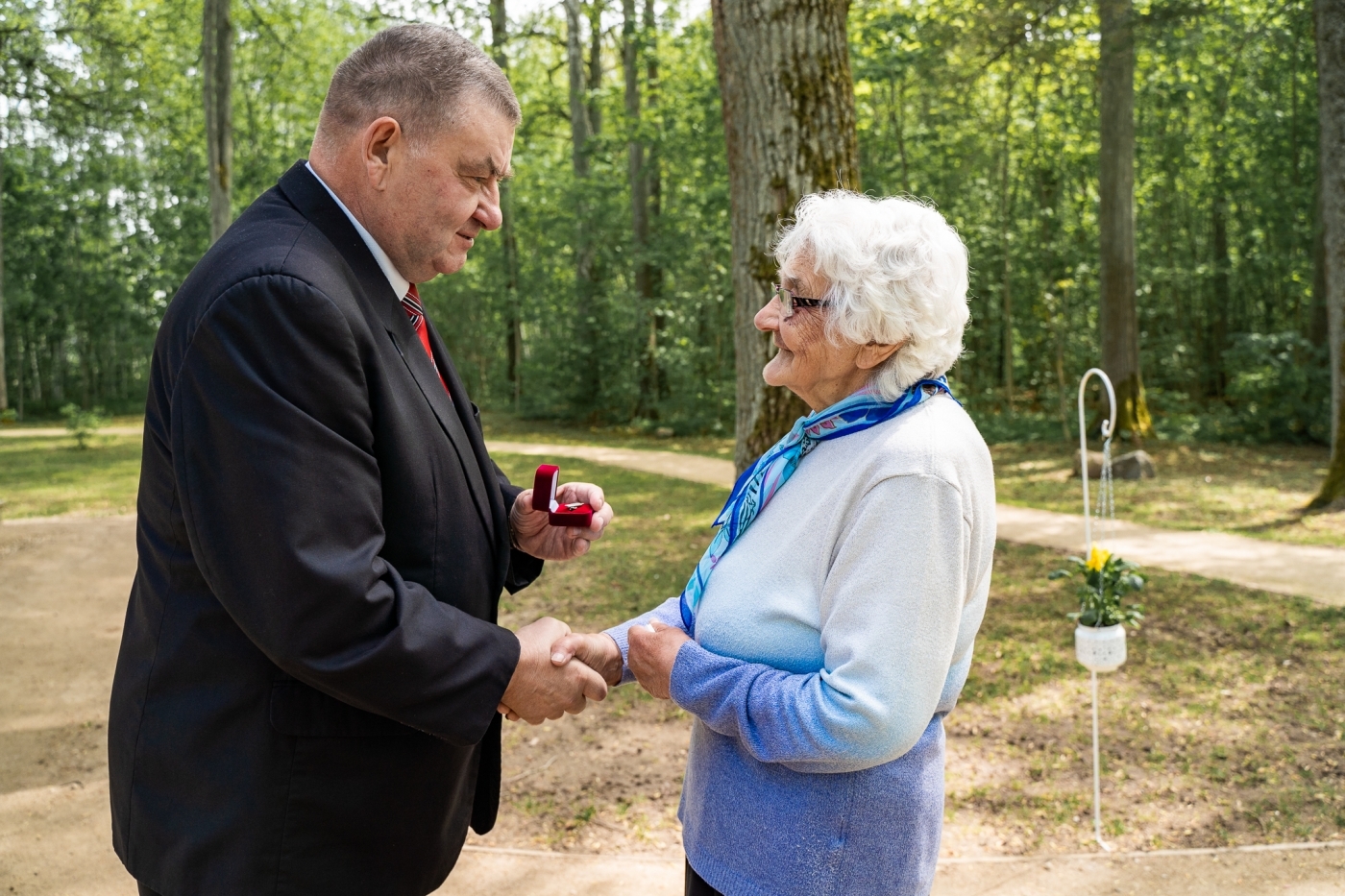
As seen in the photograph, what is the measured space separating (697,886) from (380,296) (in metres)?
1.28

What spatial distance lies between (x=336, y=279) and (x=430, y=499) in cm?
39

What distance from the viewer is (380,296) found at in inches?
72.2

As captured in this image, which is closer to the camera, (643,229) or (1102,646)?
(1102,646)

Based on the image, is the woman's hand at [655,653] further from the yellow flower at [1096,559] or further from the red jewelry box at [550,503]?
the yellow flower at [1096,559]

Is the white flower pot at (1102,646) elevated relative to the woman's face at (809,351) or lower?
lower

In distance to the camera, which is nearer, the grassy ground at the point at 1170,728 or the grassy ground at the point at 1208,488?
the grassy ground at the point at 1170,728

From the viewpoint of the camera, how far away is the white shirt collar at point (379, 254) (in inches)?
73.4

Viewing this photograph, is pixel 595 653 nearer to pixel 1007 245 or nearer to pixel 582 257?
pixel 1007 245

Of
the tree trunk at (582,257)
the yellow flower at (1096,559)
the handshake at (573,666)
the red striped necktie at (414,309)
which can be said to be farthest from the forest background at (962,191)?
the handshake at (573,666)

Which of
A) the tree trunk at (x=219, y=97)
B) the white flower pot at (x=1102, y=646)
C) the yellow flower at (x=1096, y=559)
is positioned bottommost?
the white flower pot at (x=1102, y=646)

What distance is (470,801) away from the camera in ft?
6.83

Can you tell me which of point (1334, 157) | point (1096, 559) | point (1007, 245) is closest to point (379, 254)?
point (1096, 559)

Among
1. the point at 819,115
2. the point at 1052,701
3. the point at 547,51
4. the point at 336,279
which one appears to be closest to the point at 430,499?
the point at 336,279

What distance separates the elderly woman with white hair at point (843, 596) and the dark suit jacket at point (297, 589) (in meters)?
0.33
